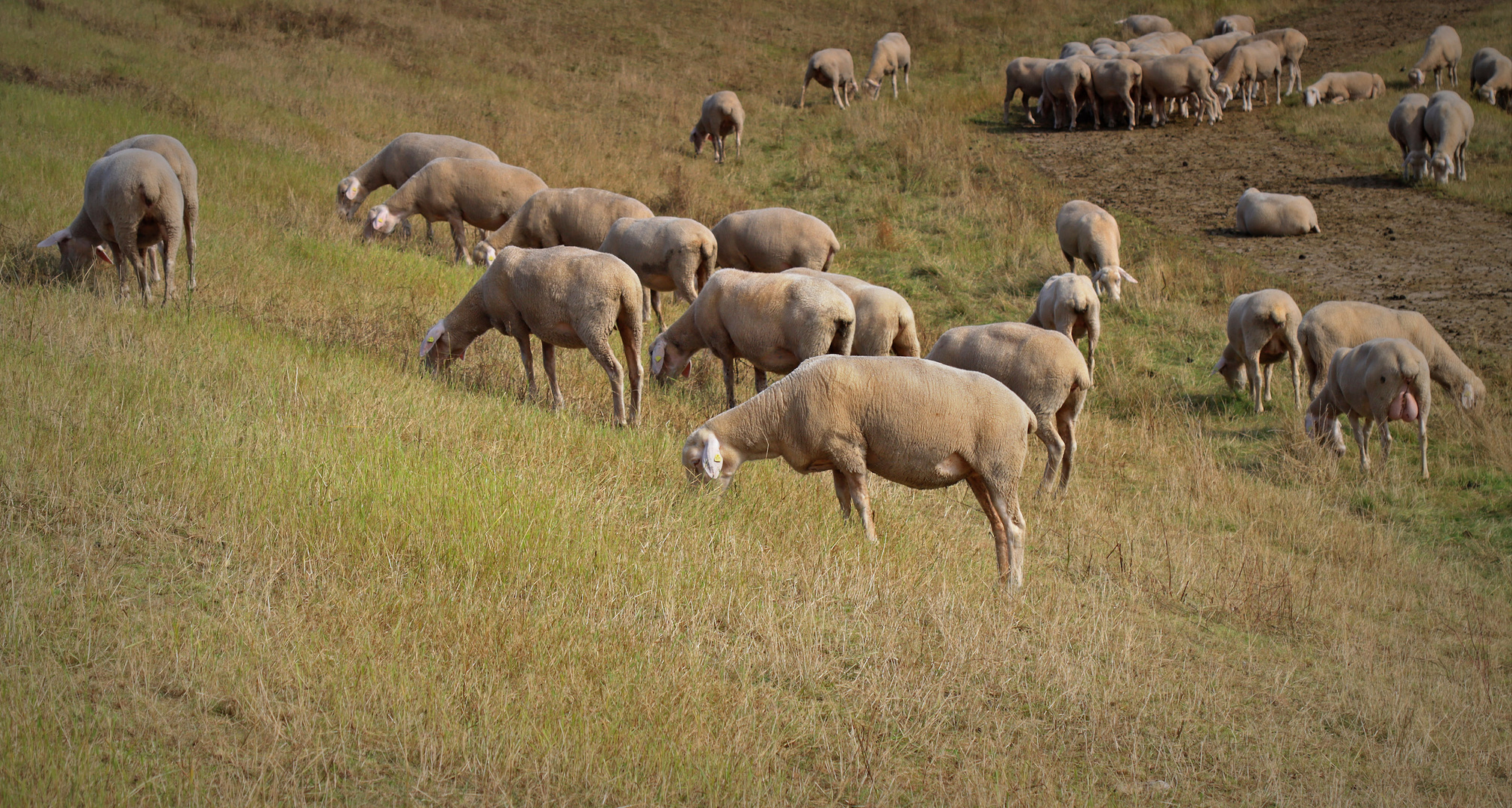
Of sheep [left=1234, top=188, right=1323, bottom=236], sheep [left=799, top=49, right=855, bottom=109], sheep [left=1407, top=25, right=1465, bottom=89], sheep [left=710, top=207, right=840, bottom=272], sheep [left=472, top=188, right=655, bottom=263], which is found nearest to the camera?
sheep [left=710, top=207, right=840, bottom=272]

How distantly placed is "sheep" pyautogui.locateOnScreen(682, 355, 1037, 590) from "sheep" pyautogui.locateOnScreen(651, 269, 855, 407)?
6.25 ft

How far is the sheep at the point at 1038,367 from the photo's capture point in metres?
9.03

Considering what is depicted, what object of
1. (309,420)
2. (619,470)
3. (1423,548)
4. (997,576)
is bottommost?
(1423,548)

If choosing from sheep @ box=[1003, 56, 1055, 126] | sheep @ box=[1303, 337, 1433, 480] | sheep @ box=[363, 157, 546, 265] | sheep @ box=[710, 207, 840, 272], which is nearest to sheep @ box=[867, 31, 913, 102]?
sheep @ box=[1003, 56, 1055, 126]

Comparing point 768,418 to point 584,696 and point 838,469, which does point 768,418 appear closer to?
point 838,469

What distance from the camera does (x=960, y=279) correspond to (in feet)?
53.9

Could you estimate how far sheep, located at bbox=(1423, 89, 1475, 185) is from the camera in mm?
20844

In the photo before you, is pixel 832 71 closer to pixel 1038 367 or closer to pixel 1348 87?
pixel 1348 87

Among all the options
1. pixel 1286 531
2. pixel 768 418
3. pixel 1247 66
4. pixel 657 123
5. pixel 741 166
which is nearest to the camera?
pixel 768 418

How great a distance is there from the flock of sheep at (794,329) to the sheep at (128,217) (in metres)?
0.02

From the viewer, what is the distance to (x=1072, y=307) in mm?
11281

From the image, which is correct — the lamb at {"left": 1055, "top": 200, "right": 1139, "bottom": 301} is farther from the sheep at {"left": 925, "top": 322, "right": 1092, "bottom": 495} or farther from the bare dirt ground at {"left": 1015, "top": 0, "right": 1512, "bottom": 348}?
the sheep at {"left": 925, "top": 322, "right": 1092, "bottom": 495}

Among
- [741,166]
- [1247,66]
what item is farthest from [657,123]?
[1247,66]

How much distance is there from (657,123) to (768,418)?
2083cm
